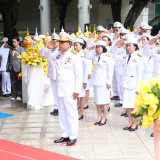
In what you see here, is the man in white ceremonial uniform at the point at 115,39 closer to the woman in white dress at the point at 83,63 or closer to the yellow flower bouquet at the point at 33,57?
the woman in white dress at the point at 83,63

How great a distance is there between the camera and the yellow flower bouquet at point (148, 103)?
9.71 feet

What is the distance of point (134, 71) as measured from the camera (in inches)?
250

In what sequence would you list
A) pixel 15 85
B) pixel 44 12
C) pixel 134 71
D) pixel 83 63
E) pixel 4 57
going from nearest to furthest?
pixel 134 71
pixel 83 63
pixel 15 85
pixel 4 57
pixel 44 12

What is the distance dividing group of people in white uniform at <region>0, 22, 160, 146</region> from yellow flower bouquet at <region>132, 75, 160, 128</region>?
2494 millimetres

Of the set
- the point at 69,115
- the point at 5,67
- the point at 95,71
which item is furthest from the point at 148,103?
the point at 5,67

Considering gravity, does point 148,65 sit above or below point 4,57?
below

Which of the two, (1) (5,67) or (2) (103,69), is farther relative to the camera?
(1) (5,67)

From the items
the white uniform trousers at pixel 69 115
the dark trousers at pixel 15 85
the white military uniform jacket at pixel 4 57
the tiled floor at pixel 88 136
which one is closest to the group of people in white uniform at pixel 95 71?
the white uniform trousers at pixel 69 115

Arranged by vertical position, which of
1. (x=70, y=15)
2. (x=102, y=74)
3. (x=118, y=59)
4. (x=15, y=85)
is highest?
(x=70, y=15)

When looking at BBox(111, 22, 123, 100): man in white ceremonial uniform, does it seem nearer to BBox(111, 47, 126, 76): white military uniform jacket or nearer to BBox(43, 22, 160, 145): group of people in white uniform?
BBox(111, 47, 126, 76): white military uniform jacket

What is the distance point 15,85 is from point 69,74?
4212 mm

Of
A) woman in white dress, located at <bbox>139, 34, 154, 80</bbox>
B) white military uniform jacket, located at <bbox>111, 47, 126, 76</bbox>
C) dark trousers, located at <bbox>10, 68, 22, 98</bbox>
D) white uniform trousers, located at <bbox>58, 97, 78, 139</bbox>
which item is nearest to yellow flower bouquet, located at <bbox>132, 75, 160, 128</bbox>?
white uniform trousers, located at <bbox>58, 97, 78, 139</bbox>

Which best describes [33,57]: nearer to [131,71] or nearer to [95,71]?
[95,71]

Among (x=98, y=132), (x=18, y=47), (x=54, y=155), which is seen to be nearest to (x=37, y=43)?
(x=18, y=47)
